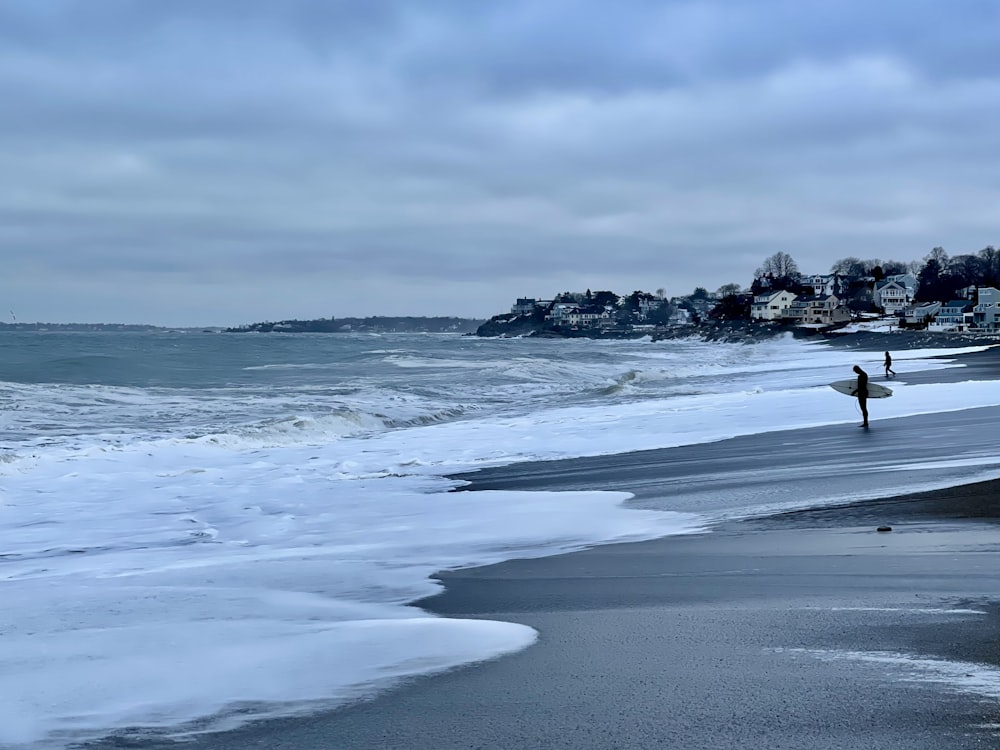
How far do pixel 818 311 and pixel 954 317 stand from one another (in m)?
36.1

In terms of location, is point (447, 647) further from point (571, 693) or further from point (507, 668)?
point (571, 693)

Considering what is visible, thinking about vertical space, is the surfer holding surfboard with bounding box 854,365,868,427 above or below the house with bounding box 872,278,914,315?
below

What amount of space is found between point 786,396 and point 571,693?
70.1 ft

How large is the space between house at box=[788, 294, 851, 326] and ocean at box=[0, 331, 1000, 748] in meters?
128

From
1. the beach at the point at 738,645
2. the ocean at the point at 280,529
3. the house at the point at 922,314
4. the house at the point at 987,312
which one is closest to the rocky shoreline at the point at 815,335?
the house at the point at 987,312

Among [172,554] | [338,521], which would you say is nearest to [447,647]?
[172,554]

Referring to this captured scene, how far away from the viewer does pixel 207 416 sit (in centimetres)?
2266

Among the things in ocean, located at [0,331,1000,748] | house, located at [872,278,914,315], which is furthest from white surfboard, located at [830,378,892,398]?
house, located at [872,278,914,315]

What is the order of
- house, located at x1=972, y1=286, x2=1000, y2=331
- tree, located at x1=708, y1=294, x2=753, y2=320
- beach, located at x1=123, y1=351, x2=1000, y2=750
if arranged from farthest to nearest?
tree, located at x1=708, y1=294, x2=753, y2=320, house, located at x1=972, y1=286, x2=1000, y2=331, beach, located at x1=123, y1=351, x2=1000, y2=750

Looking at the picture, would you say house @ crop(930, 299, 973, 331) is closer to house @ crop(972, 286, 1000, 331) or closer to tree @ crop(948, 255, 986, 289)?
house @ crop(972, 286, 1000, 331)

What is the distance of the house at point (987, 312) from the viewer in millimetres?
104750

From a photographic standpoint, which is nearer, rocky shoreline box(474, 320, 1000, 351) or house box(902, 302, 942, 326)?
rocky shoreline box(474, 320, 1000, 351)

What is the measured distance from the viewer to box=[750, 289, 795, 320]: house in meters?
159

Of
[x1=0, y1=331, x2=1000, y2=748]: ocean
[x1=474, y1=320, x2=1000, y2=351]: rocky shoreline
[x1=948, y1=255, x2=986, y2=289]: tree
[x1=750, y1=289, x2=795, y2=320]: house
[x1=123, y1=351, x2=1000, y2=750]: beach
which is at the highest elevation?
[x1=948, y1=255, x2=986, y2=289]: tree
